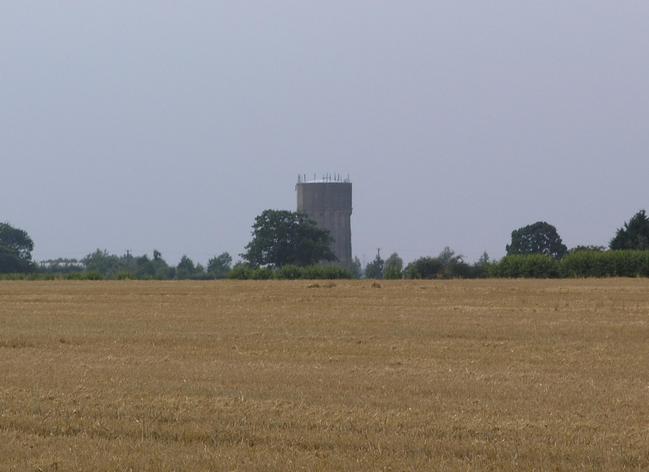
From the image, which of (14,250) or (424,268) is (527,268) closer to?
(424,268)

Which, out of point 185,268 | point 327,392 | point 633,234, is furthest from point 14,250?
point 327,392

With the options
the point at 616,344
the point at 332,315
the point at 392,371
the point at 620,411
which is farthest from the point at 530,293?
the point at 620,411

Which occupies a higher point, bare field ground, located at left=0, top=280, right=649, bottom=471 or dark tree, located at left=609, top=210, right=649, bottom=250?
dark tree, located at left=609, top=210, right=649, bottom=250

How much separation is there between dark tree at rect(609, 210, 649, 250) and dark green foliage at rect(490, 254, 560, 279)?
44.9 ft

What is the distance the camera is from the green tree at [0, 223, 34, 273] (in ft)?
368

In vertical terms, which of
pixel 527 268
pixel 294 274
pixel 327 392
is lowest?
pixel 327 392

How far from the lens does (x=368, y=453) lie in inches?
455

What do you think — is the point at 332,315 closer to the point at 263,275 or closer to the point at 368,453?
the point at 368,453

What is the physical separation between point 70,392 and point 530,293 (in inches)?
1258

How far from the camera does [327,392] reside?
51.4 feet

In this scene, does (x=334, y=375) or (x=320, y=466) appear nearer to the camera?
(x=320, y=466)

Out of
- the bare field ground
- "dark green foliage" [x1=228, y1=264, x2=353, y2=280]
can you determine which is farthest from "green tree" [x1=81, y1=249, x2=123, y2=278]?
the bare field ground

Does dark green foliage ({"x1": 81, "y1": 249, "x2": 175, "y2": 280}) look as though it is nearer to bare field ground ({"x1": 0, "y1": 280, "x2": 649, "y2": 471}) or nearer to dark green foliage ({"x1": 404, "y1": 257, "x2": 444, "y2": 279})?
dark green foliage ({"x1": 404, "y1": 257, "x2": 444, "y2": 279})

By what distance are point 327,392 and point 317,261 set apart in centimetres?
9059
